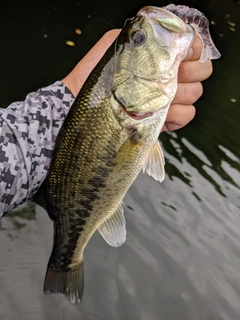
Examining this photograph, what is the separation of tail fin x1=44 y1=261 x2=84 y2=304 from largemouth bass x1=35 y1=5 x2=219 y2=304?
1.88 ft

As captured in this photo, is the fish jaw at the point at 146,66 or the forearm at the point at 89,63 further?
the forearm at the point at 89,63

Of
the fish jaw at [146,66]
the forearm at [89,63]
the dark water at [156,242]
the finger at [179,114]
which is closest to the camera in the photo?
the fish jaw at [146,66]

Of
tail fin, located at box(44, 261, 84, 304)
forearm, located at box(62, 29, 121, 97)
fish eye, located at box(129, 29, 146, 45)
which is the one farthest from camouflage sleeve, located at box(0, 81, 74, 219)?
fish eye, located at box(129, 29, 146, 45)

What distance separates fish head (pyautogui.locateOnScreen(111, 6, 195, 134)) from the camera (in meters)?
2.03

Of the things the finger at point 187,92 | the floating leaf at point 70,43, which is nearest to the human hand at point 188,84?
the finger at point 187,92

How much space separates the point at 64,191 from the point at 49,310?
2168 millimetres

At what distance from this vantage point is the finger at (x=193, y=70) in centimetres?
224

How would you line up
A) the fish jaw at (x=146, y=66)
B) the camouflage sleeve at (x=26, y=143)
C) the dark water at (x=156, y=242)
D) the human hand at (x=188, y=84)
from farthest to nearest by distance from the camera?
1. the dark water at (x=156, y=242)
2. the camouflage sleeve at (x=26, y=143)
3. the human hand at (x=188, y=84)
4. the fish jaw at (x=146, y=66)

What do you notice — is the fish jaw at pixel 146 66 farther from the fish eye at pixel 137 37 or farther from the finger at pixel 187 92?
the finger at pixel 187 92

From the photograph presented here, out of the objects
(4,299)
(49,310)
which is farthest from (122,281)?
(4,299)

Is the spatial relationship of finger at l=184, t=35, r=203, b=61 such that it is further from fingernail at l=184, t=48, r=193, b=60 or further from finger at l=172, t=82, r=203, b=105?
finger at l=172, t=82, r=203, b=105

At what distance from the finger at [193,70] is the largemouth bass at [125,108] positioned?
141mm

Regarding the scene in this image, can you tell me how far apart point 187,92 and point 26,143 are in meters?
0.95

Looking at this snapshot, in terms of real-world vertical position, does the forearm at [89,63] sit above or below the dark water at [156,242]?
above
